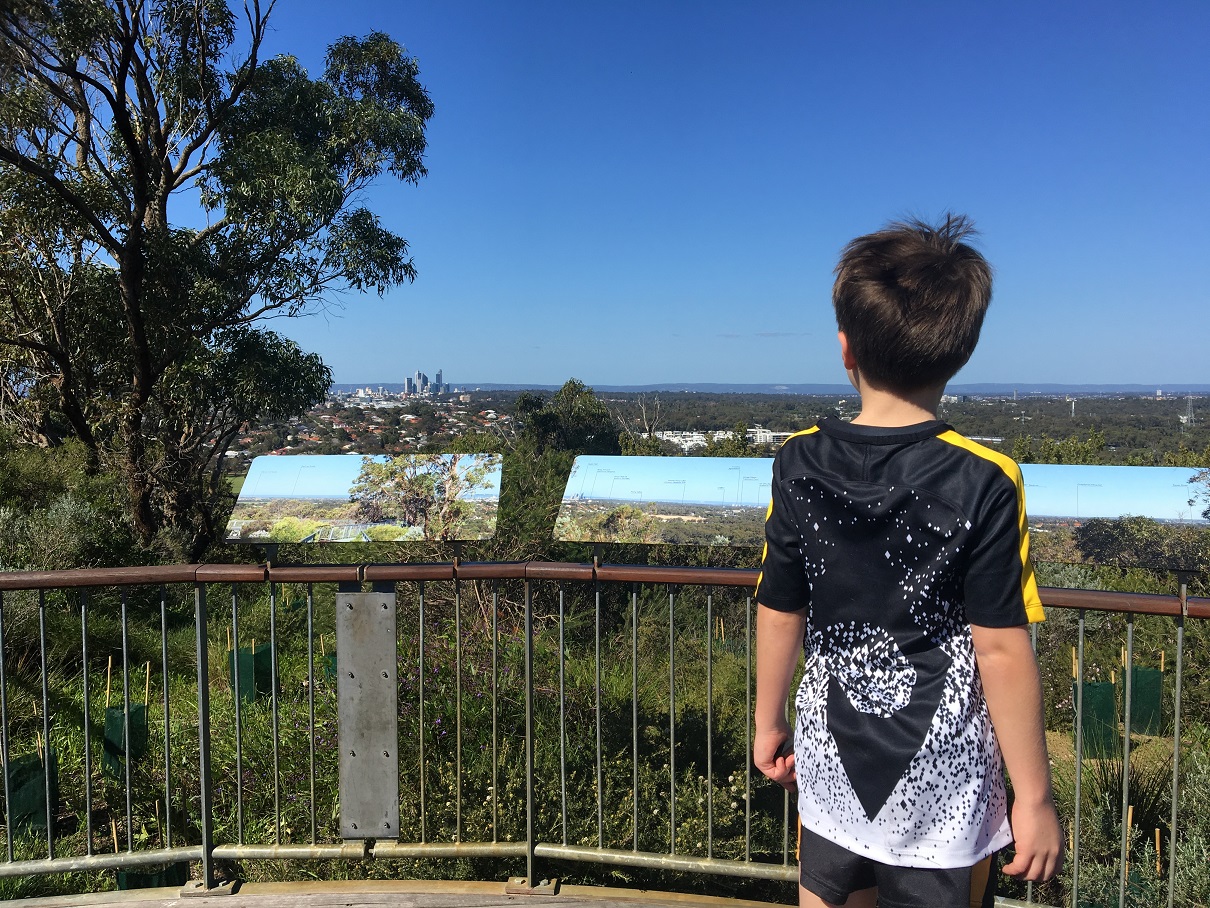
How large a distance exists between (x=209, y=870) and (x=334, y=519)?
3.64 meters

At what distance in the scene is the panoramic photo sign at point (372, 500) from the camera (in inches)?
240

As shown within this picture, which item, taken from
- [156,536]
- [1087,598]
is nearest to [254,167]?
[156,536]

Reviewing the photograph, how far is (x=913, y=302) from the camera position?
1387 mm

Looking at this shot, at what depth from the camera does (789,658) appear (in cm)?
159

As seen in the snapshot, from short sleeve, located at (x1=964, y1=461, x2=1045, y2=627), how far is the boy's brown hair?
224 mm

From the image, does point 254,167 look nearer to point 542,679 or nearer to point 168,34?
point 168,34

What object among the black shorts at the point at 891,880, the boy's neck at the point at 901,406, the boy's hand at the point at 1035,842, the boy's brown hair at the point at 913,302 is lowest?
the black shorts at the point at 891,880

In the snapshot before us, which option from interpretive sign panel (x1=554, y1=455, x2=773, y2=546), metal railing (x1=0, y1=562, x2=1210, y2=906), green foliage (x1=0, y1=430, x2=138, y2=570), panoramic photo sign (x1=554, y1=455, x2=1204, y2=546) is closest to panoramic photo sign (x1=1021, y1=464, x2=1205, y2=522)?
panoramic photo sign (x1=554, y1=455, x2=1204, y2=546)

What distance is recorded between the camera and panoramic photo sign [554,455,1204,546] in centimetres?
581

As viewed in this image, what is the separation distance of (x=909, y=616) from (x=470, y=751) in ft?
8.96

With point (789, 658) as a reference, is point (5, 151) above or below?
above

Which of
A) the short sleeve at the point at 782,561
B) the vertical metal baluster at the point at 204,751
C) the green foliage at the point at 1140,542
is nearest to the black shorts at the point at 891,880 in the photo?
the short sleeve at the point at 782,561

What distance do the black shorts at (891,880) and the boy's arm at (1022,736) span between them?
0.08 metres

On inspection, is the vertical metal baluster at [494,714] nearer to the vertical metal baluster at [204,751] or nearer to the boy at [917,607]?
the vertical metal baluster at [204,751]
